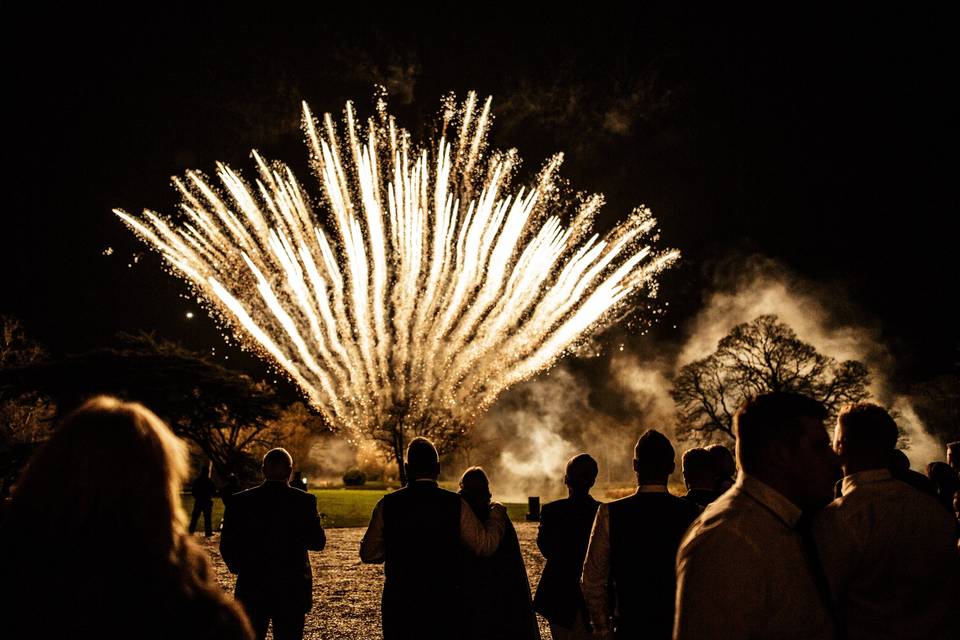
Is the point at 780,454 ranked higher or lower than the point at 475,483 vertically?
higher

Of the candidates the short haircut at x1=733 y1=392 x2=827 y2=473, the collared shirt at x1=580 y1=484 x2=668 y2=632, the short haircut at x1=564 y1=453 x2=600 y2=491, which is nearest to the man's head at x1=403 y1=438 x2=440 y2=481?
the short haircut at x1=564 y1=453 x2=600 y2=491

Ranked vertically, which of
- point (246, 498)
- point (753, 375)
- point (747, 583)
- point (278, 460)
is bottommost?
point (747, 583)

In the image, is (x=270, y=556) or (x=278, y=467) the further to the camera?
(x=278, y=467)

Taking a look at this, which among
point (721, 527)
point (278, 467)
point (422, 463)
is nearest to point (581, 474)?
point (422, 463)

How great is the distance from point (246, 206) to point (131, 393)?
10.2 meters

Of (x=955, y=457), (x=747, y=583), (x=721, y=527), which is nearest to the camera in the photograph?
(x=747, y=583)

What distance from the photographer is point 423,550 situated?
216 inches

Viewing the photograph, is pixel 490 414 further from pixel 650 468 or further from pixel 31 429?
pixel 650 468

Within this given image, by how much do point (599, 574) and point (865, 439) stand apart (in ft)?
6.34

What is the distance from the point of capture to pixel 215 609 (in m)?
1.98

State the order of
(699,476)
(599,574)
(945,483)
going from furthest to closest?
(945,483) < (699,476) < (599,574)

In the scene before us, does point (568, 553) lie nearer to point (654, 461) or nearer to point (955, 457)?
point (654, 461)

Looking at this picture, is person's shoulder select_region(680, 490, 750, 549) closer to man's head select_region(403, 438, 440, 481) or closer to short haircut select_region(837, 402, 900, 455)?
short haircut select_region(837, 402, 900, 455)

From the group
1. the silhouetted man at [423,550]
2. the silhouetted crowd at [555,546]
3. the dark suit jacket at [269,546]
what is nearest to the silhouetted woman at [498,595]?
the silhouetted crowd at [555,546]
